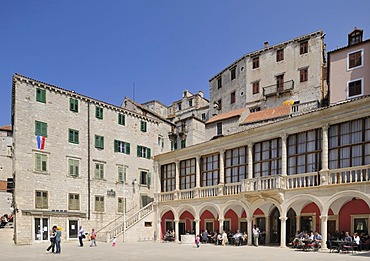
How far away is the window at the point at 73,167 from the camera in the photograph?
3553 centimetres

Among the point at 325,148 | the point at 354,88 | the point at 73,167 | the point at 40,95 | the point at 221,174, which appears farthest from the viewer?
the point at 73,167

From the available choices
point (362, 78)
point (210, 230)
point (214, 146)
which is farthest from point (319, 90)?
point (210, 230)

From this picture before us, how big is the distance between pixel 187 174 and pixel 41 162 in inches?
513

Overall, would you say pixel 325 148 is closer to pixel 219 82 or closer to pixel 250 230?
pixel 250 230

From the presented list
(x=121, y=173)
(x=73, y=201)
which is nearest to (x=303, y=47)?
(x=121, y=173)

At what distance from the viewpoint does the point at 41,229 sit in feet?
108

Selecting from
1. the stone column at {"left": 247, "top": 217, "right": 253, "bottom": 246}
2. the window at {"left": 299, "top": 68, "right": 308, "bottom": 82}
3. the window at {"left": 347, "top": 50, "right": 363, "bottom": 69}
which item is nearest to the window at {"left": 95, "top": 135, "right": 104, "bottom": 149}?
the stone column at {"left": 247, "top": 217, "right": 253, "bottom": 246}

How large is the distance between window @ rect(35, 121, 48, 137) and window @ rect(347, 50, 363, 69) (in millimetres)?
27309

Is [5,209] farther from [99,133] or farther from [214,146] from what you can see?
[214,146]

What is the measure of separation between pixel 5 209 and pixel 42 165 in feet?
89.3

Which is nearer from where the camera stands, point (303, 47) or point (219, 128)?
point (303, 47)

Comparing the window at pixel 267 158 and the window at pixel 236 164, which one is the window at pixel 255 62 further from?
the window at pixel 267 158

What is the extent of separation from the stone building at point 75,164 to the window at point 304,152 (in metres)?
16.6

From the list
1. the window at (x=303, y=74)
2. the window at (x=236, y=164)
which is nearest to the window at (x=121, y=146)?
the window at (x=236, y=164)
